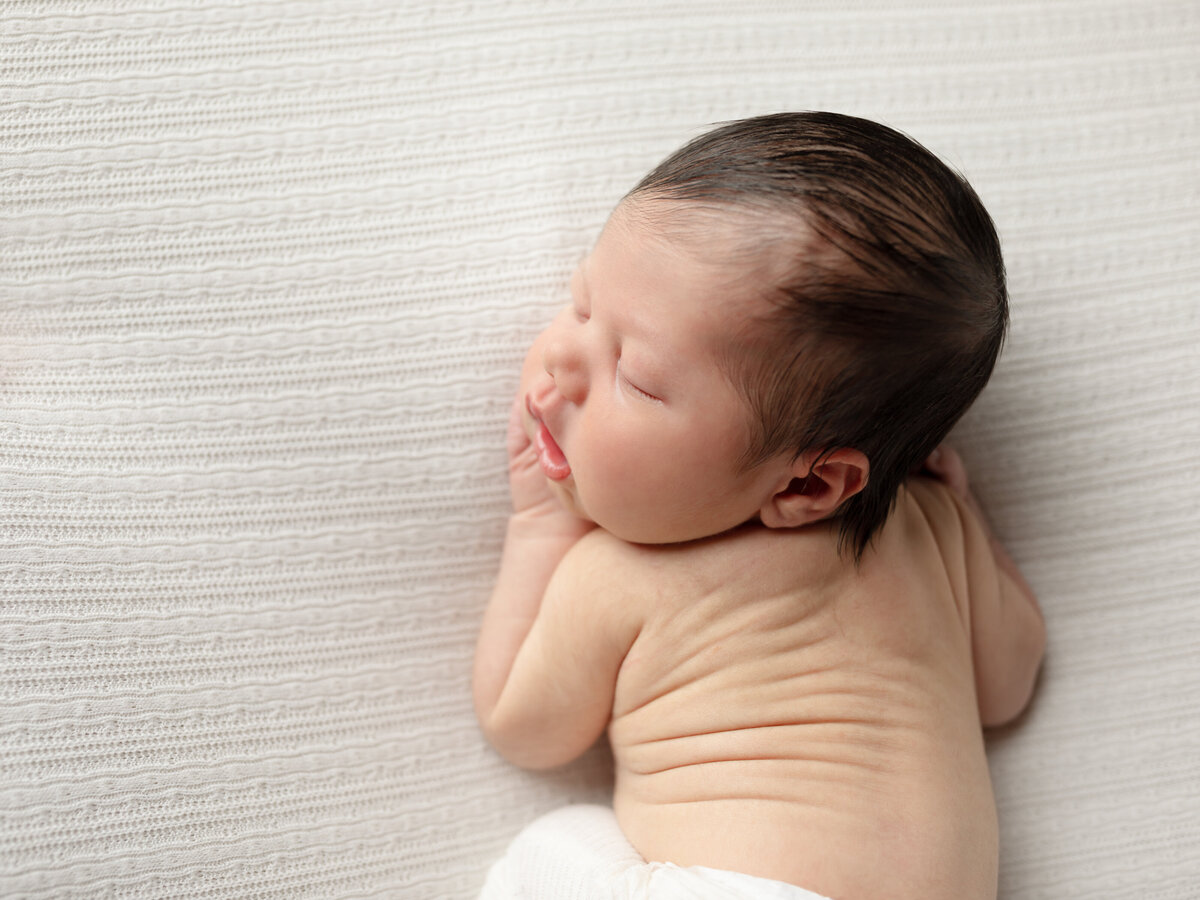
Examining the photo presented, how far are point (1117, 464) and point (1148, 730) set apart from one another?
0.31 meters

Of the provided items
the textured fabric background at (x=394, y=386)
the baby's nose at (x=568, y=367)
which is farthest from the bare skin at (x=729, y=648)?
the textured fabric background at (x=394, y=386)

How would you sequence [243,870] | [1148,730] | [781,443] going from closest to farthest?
[781,443]
[243,870]
[1148,730]

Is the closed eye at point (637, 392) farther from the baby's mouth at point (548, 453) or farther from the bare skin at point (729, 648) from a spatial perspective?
the baby's mouth at point (548, 453)

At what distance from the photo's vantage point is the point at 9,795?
36.7 inches

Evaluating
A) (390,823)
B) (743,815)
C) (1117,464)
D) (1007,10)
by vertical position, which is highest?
(1007,10)

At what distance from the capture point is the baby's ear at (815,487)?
88cm

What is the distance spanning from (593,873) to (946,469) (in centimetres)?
59

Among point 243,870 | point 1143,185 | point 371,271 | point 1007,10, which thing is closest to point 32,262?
point 371,271

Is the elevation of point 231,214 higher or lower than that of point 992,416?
higher

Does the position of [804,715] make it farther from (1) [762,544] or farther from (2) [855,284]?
(2) [855,284]

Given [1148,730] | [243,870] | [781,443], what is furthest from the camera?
[1148,730]

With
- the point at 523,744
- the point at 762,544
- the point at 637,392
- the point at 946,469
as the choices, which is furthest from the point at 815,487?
the point at 523,744

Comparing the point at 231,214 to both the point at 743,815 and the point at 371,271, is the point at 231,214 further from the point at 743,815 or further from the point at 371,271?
the point at 743,815

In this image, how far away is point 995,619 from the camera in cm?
111
